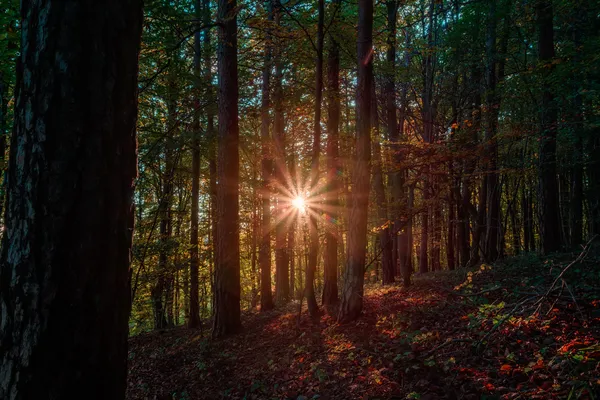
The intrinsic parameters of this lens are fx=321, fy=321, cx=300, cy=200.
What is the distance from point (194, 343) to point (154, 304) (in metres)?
4.69

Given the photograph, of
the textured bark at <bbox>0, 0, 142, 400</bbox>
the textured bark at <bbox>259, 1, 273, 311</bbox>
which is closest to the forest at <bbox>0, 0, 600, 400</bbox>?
the textured bark at <bbox>0, 0, 142, 400</bbox>

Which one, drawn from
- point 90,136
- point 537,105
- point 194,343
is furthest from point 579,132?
point 194,343

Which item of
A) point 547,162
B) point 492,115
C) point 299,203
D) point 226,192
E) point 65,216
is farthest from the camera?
point 299,203

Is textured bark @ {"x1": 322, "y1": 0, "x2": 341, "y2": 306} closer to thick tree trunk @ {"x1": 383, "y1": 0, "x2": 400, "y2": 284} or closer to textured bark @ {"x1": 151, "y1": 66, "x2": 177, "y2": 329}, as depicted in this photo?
thick tree trunk @ {"x1": 383, "y1": 0, "x2": 400, "y2": 284}

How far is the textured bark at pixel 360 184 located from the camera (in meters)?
7.15

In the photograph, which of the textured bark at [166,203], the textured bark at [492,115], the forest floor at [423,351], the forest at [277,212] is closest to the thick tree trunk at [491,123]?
the textured bark at [492,115]

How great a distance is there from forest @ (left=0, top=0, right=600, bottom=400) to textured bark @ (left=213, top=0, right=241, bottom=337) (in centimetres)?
6

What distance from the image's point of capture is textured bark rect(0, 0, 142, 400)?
1485 mm

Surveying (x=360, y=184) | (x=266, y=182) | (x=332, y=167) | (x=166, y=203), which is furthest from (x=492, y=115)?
(x=166, y=203)

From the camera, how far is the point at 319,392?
4.89 meters

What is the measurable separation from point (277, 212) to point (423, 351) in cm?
826

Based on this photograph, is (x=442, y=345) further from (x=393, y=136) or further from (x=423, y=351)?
(x=393, y=136)

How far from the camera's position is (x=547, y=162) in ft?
29.5

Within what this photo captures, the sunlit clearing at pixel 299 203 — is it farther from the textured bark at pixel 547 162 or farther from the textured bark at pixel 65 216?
the textured bark at pixel 65 216
